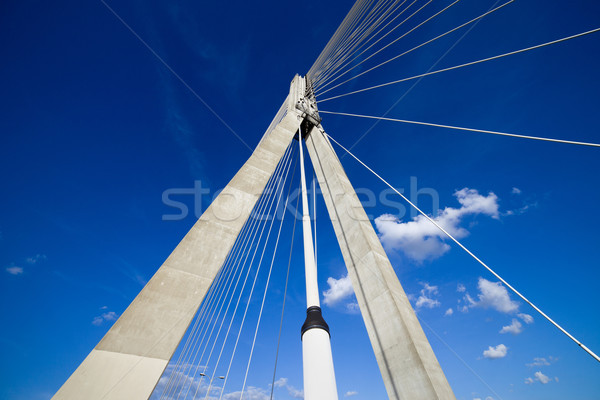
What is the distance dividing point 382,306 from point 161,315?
15.4 ft

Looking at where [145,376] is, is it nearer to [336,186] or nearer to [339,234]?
[339,234]

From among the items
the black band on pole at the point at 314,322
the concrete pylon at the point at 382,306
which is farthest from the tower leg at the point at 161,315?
the concrete pylon at the point at 382,306

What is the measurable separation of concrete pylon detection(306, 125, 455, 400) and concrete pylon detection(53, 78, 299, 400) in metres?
3.34

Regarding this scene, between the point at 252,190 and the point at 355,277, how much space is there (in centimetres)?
383

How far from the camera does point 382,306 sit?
Result: 18.9ft

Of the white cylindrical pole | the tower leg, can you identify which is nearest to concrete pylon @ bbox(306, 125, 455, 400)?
the tower leg

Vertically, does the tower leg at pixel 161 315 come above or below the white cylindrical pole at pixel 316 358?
above

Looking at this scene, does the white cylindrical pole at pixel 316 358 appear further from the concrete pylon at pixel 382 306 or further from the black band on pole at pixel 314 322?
the concrete pylon at pixel 382 306

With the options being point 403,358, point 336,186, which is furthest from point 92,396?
point 336,186

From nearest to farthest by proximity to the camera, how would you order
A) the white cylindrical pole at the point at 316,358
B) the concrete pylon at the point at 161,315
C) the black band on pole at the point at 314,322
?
the white cylindrical pole at the point at 316,358, the black band on pole at the point at 314,322, the concrete pylon at the point at 161,315

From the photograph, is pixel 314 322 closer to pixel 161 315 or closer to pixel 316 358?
pixel 316 358

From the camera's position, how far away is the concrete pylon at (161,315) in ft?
9.75

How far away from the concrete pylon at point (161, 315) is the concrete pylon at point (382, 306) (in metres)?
3.34

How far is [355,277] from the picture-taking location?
6.88m
